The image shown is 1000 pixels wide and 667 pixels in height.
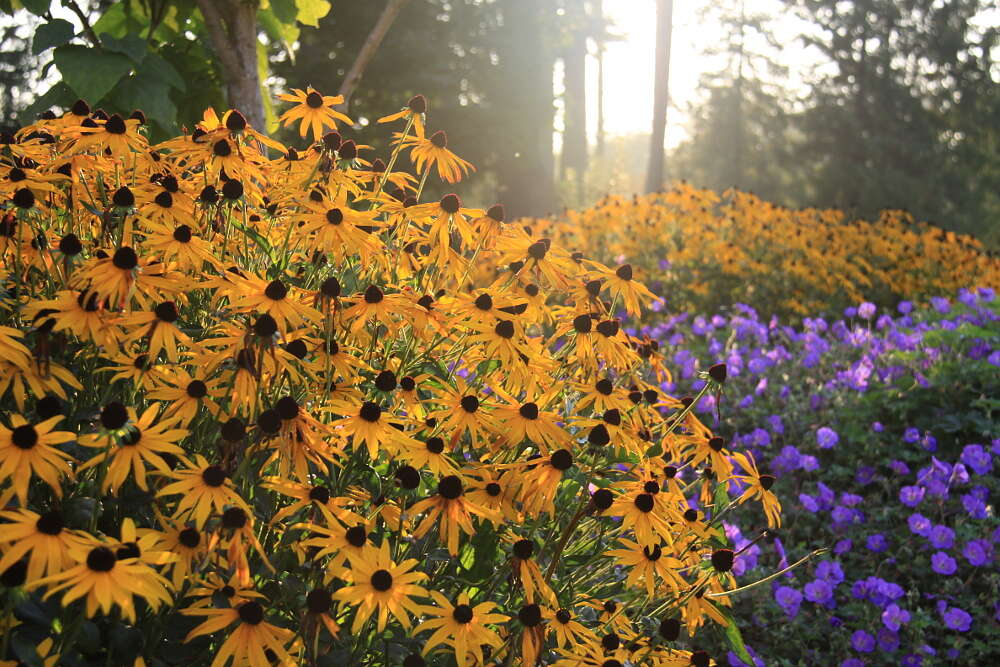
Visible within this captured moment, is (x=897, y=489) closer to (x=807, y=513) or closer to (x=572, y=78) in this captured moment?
(x=807, y=513)

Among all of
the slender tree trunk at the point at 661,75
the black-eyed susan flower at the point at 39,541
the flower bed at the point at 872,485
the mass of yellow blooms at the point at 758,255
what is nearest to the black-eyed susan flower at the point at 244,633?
the black-eyed susan flower at the point at 39,541

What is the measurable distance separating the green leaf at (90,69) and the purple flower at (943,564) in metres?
3.66

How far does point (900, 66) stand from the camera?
716 inches

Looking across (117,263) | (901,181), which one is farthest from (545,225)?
(901,181)

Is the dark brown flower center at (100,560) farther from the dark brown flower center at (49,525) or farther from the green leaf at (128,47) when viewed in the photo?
the green leaf at (128,47)

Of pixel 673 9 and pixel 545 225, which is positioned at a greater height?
pixel 673 9

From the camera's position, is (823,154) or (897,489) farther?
(823,154)

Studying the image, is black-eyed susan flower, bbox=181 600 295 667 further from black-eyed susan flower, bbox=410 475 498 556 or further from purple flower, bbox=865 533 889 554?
purple flower, bbox=865 533 889 554

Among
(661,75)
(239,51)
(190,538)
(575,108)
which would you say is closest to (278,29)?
(239,51)

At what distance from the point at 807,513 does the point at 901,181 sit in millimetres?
14698

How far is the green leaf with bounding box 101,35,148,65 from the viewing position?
3219 mm

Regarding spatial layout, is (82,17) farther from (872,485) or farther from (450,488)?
(872,485)

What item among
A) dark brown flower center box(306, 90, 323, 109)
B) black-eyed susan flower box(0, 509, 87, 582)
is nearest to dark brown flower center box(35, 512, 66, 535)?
black-eyed susan flower box(0, 509, 87, 582)

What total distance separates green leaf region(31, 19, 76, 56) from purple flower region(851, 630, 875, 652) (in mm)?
3690
